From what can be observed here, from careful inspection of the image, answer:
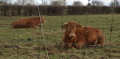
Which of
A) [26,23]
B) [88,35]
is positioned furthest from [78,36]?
[26,23]

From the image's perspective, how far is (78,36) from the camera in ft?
20.3

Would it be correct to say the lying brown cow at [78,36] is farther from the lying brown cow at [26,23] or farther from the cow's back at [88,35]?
the lying brown cow at [26,23]

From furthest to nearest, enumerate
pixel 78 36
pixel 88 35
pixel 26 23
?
pixel 26 23, pixel 88 35, pixel 78 36

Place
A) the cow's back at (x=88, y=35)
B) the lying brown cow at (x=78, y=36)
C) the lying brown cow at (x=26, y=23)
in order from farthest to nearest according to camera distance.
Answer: the lying brown cow at (x=26, y=23)
the cow's back at (x=88, y=35)
the lying brown cow at (x=78, y=36)

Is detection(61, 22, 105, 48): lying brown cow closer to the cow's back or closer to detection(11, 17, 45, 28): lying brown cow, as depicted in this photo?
the cow's back

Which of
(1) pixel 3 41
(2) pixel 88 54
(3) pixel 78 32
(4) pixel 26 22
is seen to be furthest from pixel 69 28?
(4) pixel 26 22

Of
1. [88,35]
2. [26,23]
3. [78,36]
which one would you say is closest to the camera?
[78,36]

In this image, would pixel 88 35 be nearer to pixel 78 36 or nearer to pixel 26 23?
pixel 78 36

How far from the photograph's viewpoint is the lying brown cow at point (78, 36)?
5.91 meters

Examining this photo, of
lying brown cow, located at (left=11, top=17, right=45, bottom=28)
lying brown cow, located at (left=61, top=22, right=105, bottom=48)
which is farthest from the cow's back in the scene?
lying brown cow, located at (left=11, top=17, right=45, bottom=28)

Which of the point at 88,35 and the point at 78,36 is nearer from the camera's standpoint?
the point at 78,36

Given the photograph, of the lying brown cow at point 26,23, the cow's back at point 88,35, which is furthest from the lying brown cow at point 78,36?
the lying brown cow at point 26,23

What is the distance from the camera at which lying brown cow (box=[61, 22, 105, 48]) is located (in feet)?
19.4

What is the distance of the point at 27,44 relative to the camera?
21.4ft
